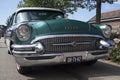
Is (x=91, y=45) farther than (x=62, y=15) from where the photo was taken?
No

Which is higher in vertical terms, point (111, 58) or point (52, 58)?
point (52, 58)

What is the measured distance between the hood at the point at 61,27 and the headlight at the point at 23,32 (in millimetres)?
138

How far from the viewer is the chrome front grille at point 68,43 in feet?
20.8

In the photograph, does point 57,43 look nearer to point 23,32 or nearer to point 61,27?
point 61,27

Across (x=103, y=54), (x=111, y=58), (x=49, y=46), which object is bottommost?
(x=111, y=58)

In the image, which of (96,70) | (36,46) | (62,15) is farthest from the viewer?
(62,15)

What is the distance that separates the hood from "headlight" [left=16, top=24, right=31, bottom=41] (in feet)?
0.45

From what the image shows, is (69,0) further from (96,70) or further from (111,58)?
(96,70)

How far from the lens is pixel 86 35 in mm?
6727

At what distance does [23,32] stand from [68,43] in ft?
3.35

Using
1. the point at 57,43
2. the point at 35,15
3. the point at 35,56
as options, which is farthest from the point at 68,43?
the point at 35,15

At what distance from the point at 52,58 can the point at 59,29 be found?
67 centimetres

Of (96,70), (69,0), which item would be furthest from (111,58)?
(69,0)

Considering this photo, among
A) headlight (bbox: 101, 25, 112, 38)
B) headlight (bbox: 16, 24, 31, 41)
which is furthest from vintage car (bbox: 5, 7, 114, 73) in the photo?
headlight (bbox: 101, 25, 112, 38)
